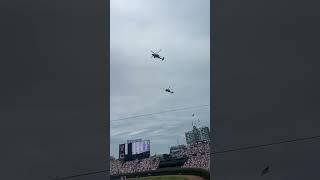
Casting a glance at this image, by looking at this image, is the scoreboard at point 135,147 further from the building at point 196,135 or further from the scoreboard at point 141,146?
the building at point 196,135

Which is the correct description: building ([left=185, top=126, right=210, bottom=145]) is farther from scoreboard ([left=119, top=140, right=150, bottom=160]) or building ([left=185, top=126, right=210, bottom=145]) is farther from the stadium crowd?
scoreboard ([left=119, top=140, right=150, bottom=160])

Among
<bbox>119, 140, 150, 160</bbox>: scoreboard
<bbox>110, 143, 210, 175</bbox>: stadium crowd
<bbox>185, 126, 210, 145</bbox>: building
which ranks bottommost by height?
<bbox>110, 143, 210, 175</bbox>: stadium crowd

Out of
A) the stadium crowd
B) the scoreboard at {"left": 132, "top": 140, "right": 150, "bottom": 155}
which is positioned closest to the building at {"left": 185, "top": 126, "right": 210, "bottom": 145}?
the stadium crowd

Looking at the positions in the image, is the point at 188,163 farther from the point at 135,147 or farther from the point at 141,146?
the point at 141,146

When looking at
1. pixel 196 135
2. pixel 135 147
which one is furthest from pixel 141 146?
pixel 196 135

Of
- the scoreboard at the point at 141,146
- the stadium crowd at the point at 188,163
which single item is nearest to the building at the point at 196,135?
the stadium crowd at the point at 188,163
